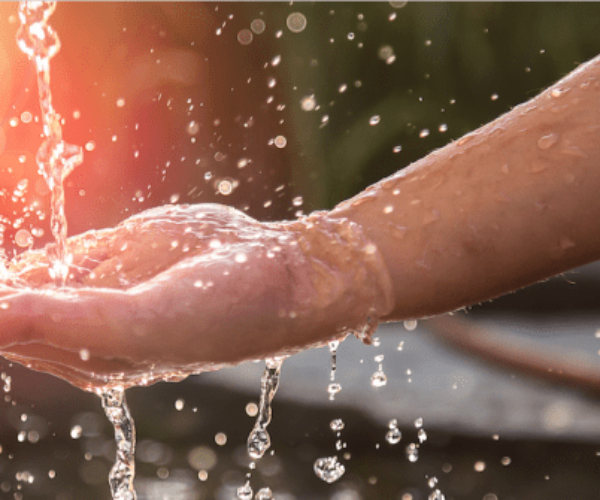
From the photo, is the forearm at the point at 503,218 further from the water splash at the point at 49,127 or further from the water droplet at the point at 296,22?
the water droplet at the point at 296,22

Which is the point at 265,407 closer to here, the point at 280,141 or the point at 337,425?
the point at 337,425

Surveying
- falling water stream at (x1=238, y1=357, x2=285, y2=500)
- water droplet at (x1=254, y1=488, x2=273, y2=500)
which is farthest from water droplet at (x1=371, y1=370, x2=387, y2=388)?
falling water stream at (x1=238, y1=357, x2=285, y2=500)

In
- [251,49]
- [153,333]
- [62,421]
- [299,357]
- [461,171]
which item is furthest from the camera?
[251,49]

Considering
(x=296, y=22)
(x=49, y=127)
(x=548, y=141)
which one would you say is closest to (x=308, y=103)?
(x=296, y=22)

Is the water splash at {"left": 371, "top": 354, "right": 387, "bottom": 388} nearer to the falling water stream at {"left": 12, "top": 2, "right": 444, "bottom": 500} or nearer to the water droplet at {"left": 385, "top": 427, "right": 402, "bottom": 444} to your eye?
the water droplet at {"left": 385, "top": 427, "right": 402, "bottom": 444}

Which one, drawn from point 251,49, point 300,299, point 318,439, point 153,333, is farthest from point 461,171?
point 251,49

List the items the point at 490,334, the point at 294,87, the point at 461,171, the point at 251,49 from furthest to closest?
the point at 294,87 < the point at 251,49 < the point at 490,334 < the point at 461,171

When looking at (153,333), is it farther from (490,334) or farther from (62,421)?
(490,334)

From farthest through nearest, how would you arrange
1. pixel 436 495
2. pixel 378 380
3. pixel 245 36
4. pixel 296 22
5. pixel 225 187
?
pixel 296 22, pixel 245 36, pixel 225 187, pixel 378 380, pixel 436 495

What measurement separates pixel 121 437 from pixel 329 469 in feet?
2.41

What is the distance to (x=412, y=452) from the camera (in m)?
1.77

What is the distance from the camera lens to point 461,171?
31.5 inches

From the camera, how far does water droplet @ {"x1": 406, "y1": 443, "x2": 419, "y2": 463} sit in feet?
5.72

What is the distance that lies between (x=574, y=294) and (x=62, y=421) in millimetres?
1827
